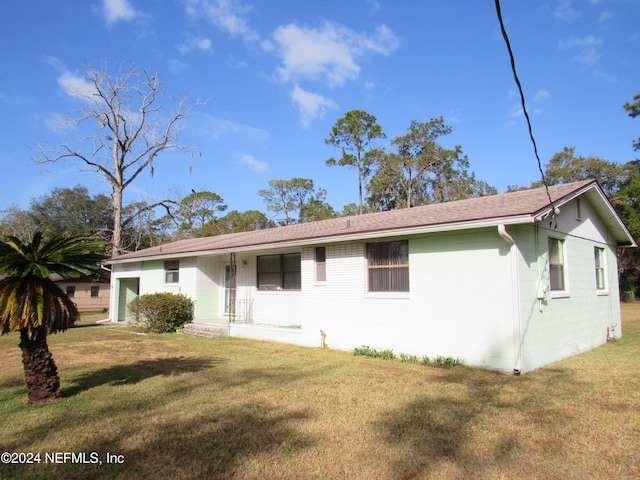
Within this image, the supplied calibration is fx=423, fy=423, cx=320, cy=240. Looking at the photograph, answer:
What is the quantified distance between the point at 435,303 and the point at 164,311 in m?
10.7

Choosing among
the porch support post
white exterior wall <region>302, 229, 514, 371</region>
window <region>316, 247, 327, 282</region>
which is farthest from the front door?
white exterior wall <region>302, 229, 514, 371</region>

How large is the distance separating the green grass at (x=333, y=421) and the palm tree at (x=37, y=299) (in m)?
0.47

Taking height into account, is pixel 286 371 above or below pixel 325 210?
below

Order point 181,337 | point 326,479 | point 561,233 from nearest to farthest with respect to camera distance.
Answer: point 326,479
point 561,233
point 181,337

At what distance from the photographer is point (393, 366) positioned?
8633mm

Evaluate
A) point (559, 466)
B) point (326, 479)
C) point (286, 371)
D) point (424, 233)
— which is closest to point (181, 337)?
point (286, 371)

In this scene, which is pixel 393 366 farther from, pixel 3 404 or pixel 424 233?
pixel 3 404

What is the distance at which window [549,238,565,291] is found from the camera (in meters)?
9.48

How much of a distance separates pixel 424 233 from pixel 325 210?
36422mm

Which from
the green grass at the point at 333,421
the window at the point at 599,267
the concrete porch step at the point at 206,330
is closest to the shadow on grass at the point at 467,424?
the green grass at the point at 333,421

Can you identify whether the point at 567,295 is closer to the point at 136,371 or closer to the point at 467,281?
the point at 467,281

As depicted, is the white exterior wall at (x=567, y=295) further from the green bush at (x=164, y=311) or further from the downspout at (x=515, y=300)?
the green bush at (x=164, y=311)

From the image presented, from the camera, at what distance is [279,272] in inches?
564

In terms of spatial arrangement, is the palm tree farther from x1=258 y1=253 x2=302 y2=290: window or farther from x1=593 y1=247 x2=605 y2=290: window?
x1=593 y1=247 x2=605 y2=290: window
